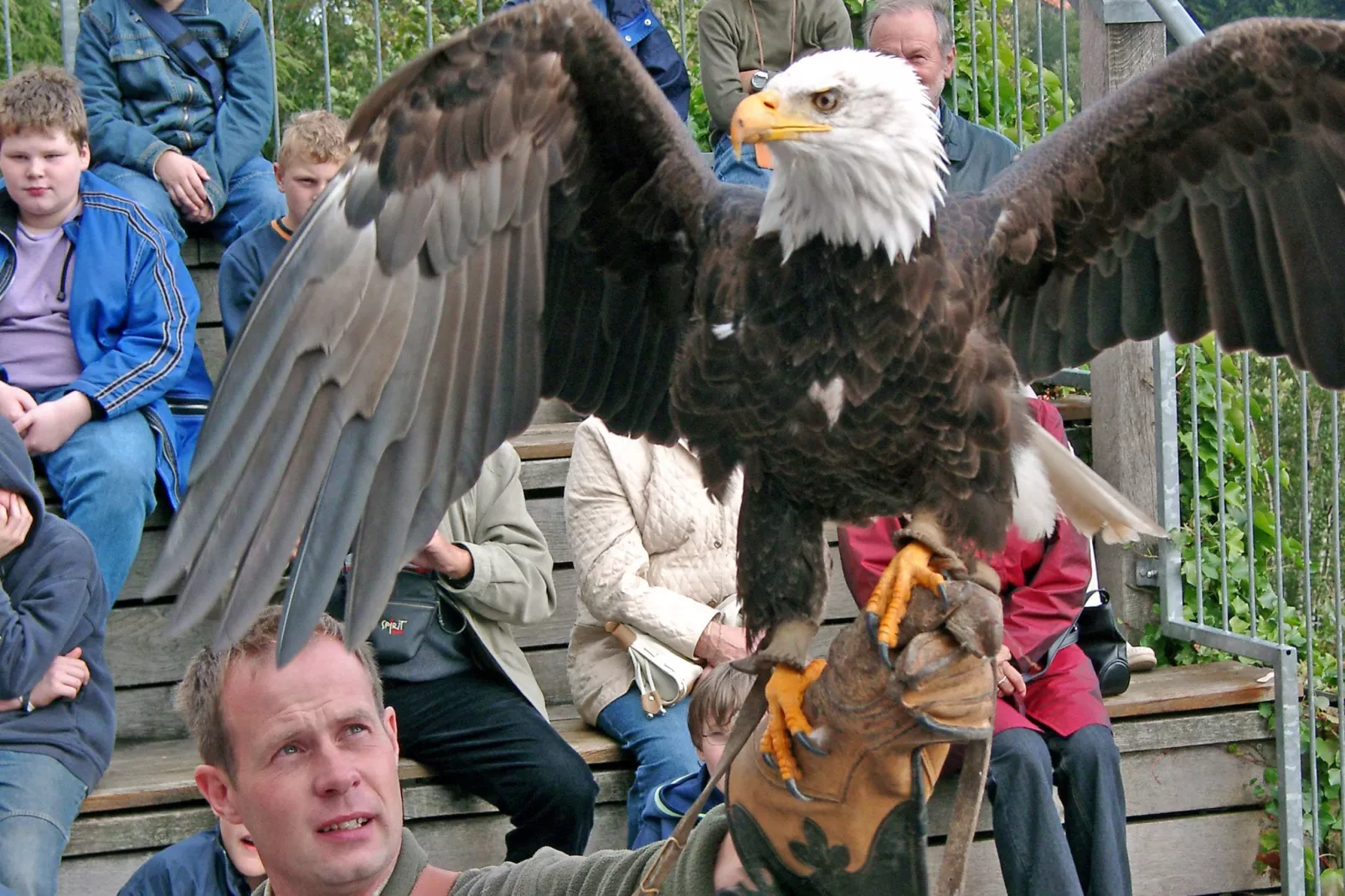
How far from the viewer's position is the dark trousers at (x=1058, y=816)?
3.61 meters

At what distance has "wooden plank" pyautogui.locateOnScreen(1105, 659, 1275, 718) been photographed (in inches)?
171

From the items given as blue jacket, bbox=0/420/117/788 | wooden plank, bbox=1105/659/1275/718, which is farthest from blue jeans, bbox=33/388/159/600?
wooden plank, bbox=1105/659/1275/718

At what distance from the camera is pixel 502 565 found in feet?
12.6

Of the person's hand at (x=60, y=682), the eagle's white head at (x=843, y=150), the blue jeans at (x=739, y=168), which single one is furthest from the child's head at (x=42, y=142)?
the eagle's white head at (x=843, y=150)

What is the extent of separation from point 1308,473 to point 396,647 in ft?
8.94

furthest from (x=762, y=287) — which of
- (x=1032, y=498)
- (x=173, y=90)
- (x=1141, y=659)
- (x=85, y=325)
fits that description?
(x=173, y=90)

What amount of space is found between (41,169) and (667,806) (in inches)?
94.8

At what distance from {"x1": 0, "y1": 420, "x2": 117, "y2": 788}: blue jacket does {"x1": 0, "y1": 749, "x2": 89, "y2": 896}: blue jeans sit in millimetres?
39

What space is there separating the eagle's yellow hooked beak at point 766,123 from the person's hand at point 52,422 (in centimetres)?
229

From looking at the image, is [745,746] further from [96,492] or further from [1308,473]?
[1308,473]

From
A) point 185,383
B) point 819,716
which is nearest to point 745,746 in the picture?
point 819,716

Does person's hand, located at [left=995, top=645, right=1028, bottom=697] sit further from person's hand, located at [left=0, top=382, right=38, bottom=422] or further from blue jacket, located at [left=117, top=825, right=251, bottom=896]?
person's hand, located at [left=0, top=382, right=38, bottom=422]

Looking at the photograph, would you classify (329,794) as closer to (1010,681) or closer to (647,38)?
(1010,681)

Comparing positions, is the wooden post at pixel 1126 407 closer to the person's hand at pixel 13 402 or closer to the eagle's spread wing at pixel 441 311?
the eagle's spread wing at pixel 441 311
